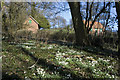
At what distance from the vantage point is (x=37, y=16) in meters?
8.51

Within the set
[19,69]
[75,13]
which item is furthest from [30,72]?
[75,13]

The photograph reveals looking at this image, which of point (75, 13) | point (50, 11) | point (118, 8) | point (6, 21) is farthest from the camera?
point (50, 11)

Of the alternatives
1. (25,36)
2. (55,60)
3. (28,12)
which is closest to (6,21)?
(28,12)

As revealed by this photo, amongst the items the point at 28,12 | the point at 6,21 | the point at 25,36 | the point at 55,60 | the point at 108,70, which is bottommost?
the point at 108,70

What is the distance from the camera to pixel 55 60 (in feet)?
15.6

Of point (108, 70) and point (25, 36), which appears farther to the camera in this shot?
point (25, 36)

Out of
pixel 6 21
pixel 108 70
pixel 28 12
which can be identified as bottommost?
pixel 108 70

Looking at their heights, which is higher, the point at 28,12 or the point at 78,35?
the point at 28,12

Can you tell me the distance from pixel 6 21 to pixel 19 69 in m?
5.08

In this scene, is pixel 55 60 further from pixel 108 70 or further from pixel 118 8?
pixel 118 8

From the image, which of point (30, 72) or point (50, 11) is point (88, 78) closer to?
point (30, 72)

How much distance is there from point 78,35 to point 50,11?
11.8 ft

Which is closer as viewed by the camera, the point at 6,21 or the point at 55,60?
the point at 55,60

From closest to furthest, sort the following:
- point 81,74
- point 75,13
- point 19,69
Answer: point 19,69, point 81,74, point 75,13
